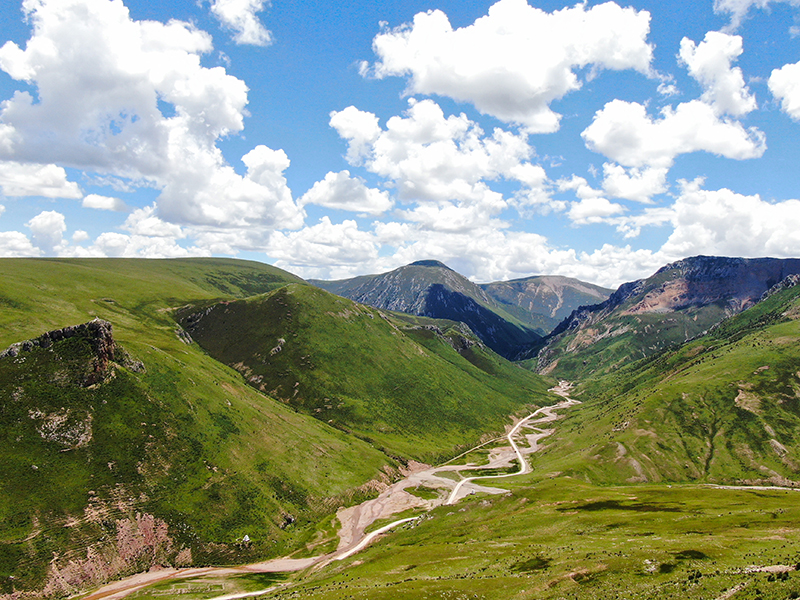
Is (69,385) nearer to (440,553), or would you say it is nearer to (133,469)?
(133,469)

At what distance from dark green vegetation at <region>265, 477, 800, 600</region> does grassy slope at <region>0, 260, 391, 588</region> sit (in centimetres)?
3363

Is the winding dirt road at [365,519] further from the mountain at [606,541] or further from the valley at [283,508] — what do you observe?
the mountain at [606,541]

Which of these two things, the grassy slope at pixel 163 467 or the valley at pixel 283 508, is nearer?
the valley at pixel 283 508

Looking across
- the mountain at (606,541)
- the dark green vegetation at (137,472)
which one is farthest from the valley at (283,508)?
the mountain at (606,541)

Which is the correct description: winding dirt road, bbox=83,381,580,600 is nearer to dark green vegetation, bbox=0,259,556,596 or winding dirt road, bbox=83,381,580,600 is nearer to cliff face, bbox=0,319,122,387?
dark green vegetation, bbox=0,259,556,596

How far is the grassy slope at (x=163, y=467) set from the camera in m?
87.9

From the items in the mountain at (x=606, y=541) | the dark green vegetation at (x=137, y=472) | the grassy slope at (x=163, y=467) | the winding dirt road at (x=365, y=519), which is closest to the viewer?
the mountain at (x=606, y=541)

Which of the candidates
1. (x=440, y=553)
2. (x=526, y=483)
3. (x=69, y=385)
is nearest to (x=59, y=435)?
(x=69, y=385)

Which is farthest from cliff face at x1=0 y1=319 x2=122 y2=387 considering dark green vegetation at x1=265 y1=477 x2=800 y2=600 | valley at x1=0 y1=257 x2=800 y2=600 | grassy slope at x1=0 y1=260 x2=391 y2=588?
dark green vegetation at x1=265 y1=477 x2=800 y2=600

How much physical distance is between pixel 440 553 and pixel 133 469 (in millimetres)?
81421

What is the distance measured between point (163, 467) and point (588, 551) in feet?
348

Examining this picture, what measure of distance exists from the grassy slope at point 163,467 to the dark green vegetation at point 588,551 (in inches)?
1324

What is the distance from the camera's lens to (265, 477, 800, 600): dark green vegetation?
47094 millimetres

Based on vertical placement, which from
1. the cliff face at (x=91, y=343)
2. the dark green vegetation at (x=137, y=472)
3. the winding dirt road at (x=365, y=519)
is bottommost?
the winding dirt road at (x=365, y=519)
